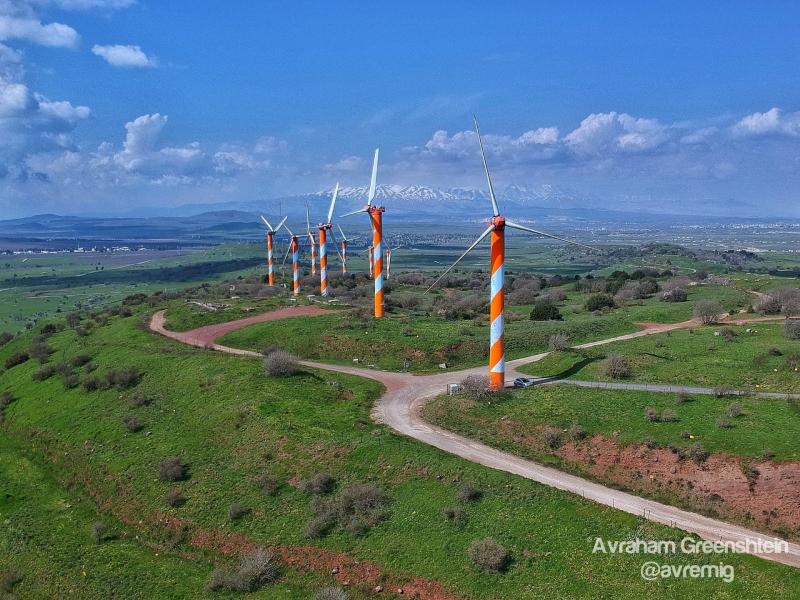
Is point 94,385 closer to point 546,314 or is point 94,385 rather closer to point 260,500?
point 260,500

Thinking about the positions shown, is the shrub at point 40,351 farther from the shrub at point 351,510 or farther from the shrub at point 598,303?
the shrub at point 598,303

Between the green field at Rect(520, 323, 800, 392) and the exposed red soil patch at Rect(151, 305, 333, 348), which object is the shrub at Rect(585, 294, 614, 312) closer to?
the green field at Rect(520, 323, 800, 392)

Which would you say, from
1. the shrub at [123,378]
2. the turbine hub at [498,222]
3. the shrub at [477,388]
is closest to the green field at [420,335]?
the shrub at [477,388]

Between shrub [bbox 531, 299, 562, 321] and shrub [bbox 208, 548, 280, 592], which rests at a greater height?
shrub [bbox 531, 299, 562, 321]

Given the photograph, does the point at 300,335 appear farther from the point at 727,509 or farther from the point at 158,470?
the point at 727,509

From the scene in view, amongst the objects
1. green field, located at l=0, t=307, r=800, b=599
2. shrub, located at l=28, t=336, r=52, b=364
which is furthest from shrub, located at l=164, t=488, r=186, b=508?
shrub, located at l=28, t=336, r=52, b=364
